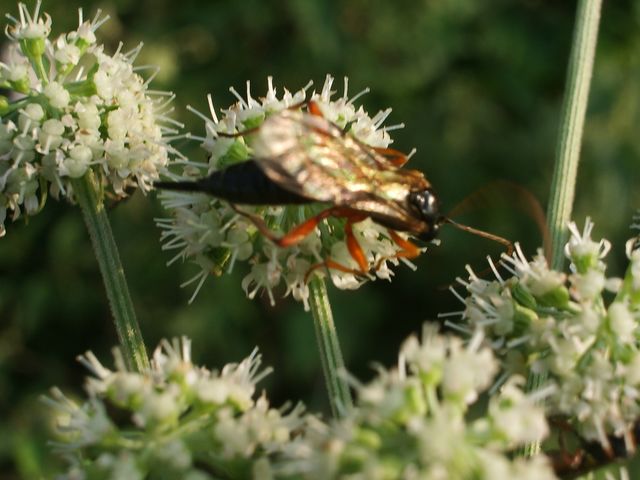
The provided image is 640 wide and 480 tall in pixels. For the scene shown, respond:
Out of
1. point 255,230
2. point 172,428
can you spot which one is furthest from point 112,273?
point 172,428

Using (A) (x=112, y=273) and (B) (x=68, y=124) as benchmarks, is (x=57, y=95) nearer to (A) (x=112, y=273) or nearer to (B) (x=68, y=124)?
(B) (x=68, y=124)

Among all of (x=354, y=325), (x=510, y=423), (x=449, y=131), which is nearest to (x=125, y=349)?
(x=510, y=423)

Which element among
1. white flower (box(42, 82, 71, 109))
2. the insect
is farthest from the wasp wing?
white flower (box(42, 82, 71, 109))

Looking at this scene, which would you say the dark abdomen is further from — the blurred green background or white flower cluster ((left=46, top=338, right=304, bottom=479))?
the blurred green background

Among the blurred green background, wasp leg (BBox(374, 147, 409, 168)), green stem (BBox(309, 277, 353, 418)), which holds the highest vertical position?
the blurred green background

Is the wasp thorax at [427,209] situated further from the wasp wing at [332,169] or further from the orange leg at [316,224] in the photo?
the orange leg at [316,224]
